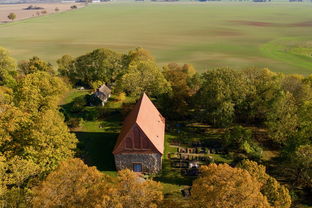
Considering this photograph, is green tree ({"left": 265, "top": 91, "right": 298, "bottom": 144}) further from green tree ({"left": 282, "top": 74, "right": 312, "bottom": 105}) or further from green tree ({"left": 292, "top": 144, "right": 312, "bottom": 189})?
green tree ({"left": 292, "top": 144, "right": 312, "bottom": 189})

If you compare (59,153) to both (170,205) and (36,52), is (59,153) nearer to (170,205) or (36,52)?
(170,205)

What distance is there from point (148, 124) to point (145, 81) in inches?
813

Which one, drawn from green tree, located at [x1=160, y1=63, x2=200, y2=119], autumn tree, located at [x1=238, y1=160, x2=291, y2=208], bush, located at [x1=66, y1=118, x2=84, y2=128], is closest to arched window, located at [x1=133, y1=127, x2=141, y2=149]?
autumn tree, located at [x1=238, y1=160, x2=291, y2=208]

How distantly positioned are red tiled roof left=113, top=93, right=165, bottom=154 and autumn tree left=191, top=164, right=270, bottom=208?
16.3 meters

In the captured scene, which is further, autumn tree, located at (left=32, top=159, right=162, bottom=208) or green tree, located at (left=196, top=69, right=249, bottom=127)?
green tree, located at (left=196, top=69, right=249, bottom=127)

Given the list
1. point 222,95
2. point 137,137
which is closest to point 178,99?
point 222,95

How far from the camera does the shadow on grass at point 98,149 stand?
47031 millimetres

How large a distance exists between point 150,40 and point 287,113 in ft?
397

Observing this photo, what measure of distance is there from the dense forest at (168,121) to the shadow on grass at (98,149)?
2.71m

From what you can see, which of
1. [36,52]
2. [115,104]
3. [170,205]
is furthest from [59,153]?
[36,52]

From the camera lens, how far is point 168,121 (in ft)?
211

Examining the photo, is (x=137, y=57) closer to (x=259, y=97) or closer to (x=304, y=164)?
(x=259, y=97)

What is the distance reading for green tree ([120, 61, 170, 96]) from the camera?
63.2 m

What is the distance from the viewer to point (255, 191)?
25984mm
